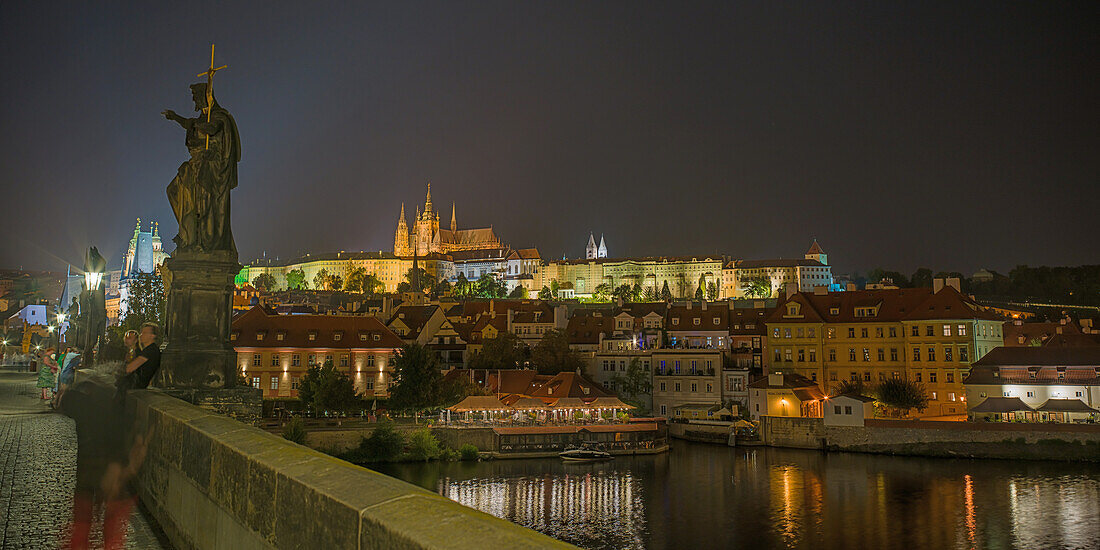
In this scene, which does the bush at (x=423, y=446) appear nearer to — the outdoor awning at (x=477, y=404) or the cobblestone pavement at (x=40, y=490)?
the outdoor awning at (x=477, y=404)

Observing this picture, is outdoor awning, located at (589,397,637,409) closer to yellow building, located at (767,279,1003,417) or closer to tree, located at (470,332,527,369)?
tree, located at (470,332,527,369)

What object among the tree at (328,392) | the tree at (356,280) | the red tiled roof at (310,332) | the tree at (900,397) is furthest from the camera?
the tree at (356,280)

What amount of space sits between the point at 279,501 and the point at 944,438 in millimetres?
52306

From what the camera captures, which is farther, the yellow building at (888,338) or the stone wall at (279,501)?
the yellow building at (888,338)

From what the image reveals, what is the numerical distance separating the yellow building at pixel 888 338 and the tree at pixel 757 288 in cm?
11371

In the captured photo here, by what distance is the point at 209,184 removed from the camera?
39.6ft

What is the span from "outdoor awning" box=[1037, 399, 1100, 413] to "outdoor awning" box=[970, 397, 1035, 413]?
1026mm

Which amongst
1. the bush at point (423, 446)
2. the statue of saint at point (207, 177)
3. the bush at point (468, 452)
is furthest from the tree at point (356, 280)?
the statue of saint at point (207, 177)

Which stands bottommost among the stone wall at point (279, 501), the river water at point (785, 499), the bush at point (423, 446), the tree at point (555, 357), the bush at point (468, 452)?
the river water at point (785, 499)

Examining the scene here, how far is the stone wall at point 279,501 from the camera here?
10.0 ft

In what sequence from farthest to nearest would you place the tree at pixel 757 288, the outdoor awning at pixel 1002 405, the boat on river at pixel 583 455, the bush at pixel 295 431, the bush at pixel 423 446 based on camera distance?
the tree at pixel 757 288
the outdoor awning at pixel 1002 405
the boat on river at pixel 583 455
the bush at pixel 423 446
the bush at pixel 295 431

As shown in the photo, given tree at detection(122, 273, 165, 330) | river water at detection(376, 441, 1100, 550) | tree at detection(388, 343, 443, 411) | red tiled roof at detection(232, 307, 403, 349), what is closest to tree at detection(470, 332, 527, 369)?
red tiled roof at detection(232, 307, 403, 349)

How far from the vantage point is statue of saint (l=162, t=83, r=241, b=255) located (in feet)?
39.3

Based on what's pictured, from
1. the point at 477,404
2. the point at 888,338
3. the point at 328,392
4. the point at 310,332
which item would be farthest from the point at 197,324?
the point at 888,338
